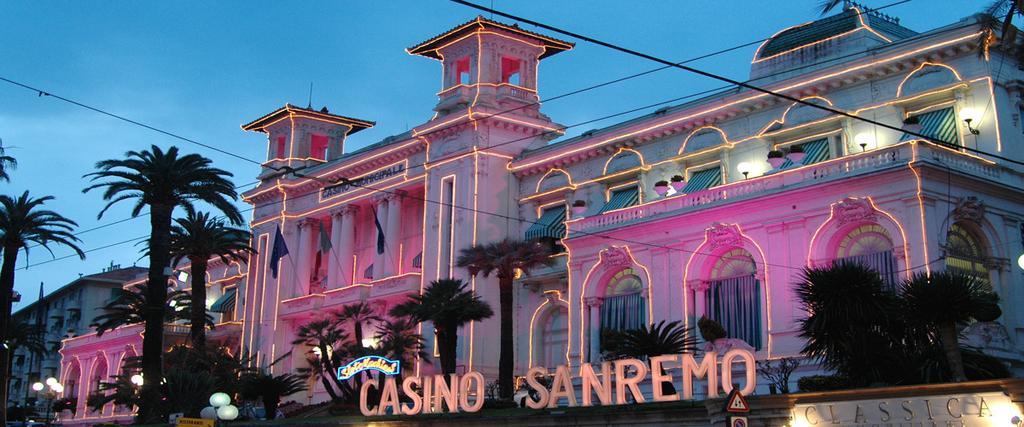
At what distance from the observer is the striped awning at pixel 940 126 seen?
35.7m

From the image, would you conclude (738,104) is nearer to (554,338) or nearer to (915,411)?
(554,338)

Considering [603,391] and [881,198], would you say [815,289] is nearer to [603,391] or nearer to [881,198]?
[603,391]

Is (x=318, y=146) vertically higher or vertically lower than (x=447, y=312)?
higher

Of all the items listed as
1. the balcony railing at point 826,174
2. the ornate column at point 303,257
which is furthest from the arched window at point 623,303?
the ornate column at point 303,257

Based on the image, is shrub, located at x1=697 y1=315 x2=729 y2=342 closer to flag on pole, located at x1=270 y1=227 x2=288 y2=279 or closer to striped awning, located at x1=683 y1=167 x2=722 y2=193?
striped awning, located at x1=683 y1=167 x2=722 y2=193

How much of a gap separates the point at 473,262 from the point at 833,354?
20.1 meters

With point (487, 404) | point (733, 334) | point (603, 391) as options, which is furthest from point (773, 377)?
point (487, 404)

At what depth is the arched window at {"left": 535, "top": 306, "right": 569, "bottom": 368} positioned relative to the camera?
4769 cm

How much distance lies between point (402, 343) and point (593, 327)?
1057 cm

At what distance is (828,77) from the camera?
3894 cm

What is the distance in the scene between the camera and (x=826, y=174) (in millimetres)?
34750

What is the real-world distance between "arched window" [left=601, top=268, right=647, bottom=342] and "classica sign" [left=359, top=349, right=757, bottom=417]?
167 inches

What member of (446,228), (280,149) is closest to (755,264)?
(446,228)

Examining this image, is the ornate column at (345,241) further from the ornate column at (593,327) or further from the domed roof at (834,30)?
the domed roof at (834,30)
